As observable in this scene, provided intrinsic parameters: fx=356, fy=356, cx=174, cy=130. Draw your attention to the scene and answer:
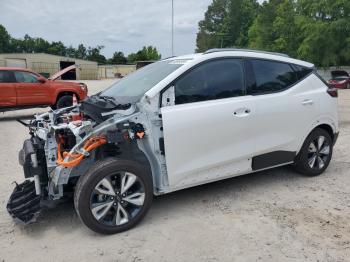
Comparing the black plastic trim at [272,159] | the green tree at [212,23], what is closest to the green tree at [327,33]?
the black plastic trim at [272,159]

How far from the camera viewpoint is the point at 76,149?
3.46 metres

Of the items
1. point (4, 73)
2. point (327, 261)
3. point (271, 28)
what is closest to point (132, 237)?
point (327, 261)

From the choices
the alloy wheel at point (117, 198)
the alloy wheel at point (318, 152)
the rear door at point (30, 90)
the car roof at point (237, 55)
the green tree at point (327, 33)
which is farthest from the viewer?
the green tree at point (327, 33)

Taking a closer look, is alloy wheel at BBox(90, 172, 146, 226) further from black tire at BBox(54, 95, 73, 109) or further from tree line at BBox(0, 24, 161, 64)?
tree line at BBox(0, 24, 161, 64)

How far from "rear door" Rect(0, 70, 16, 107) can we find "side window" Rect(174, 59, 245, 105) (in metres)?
9.43

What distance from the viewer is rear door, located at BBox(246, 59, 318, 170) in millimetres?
4402

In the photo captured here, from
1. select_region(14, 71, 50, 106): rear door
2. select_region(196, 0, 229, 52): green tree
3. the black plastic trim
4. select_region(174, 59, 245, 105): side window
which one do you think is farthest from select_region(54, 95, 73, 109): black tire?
select_region(196, 0, 229, 52): green tree

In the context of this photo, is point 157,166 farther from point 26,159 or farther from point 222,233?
point 26,159

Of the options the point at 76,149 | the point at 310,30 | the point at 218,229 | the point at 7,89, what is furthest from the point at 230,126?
the point at 310,30

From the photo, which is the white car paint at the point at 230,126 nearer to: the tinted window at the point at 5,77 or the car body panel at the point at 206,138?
the car body panel at the point at 206,138

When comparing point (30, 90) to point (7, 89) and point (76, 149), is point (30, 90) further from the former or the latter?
point (76, 149)

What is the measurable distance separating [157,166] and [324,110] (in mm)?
2688

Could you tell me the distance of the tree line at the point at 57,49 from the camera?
101 metres

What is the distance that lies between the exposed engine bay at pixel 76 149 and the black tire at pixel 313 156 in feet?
7.58
